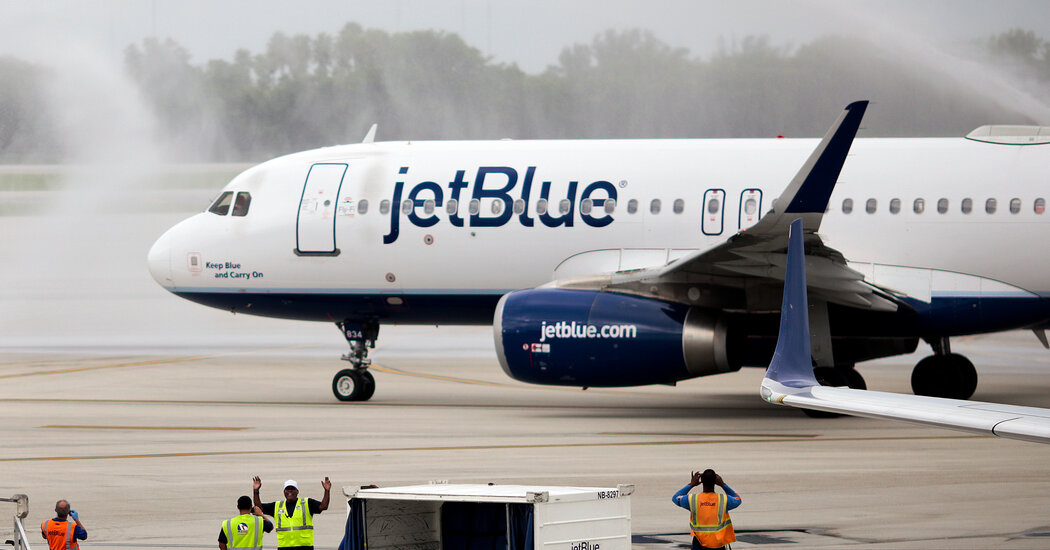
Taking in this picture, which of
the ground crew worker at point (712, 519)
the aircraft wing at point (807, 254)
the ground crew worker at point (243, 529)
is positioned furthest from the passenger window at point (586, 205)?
the ground crew worker at point (243, 529)

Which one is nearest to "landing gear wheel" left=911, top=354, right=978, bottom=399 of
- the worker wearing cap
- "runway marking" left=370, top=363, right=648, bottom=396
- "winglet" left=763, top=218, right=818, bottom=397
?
"runway marking" left=370, top=363, right=648, bottom=396

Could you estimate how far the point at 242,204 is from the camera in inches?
857

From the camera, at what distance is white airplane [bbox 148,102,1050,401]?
1784 cm

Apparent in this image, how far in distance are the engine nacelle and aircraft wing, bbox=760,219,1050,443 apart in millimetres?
7803

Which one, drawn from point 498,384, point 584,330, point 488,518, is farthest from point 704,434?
point 498,384

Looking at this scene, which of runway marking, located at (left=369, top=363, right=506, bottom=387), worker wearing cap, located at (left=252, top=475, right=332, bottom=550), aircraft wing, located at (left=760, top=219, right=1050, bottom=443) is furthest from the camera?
runway marking, located at (left=369, top=363, right=506, bottom=387)

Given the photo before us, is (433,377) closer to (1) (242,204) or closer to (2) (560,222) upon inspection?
(1) (242,204)

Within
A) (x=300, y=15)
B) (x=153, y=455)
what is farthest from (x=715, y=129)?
(x=153, y=455)

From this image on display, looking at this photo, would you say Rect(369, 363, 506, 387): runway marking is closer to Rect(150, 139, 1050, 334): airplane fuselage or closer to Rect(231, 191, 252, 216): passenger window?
Rect(150, 139, 1050, 334): airplane fuselage

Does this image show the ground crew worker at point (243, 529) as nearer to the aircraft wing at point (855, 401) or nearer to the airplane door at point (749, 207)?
the aircraft wing at point (855, 401)

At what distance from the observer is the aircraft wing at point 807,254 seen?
50.2 feet

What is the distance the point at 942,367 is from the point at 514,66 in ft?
69.9

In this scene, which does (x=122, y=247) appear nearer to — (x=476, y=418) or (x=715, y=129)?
(x=715, y=129)

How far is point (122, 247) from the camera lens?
39.8m
